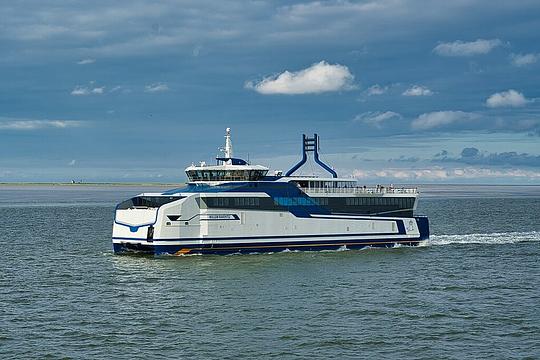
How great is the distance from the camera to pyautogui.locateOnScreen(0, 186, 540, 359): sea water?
25.8 metres

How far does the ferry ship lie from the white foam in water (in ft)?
17.3

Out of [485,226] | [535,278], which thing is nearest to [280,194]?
[535,278]

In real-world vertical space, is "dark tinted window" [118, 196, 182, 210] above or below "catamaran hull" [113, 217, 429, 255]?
above

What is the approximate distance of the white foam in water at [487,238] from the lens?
6118 centimetres

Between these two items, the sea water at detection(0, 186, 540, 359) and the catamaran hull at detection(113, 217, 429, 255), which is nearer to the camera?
the sea water at detection(0, 186, 540, 359)

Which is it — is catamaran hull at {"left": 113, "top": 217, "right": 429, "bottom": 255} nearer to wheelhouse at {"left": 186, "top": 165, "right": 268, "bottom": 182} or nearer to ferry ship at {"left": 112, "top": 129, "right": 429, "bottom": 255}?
ferry ship at {"left": 112, "top": 129, "right": 429, "bottom": 255}

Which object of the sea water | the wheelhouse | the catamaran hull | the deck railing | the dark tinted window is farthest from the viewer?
the deck railing

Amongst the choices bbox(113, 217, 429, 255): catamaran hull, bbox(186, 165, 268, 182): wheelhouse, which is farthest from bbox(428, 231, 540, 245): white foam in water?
bbox(186, 165, 268, 182): wheelhouse

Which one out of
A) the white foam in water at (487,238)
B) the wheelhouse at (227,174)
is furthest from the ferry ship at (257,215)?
the white foam in water at (487,238)

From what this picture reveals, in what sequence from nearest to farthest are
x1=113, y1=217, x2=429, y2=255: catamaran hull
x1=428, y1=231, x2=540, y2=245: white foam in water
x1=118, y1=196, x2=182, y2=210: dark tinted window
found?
x1=113, y1=217, x2=429, y2=255: catamaran hull
x1=118, y1=196, x2=182, y2=210: dark tinted window
x1=428, y1=231, x2=540, y2=245: white foam in water

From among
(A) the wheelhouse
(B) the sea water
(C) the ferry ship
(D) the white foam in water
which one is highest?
(A) the wheelhouse

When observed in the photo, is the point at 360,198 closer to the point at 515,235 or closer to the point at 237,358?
the point at 515,235

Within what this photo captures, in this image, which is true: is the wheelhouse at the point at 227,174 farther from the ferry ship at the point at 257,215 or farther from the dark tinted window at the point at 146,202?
the dark tinted window at the point at 146,202

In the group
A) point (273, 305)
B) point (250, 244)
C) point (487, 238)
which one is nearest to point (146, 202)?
point (250, 244)
